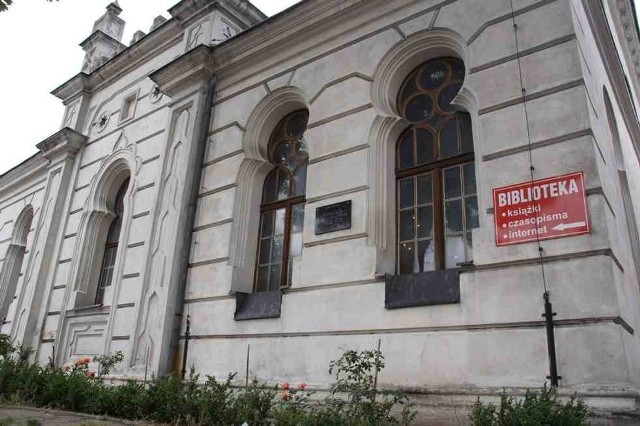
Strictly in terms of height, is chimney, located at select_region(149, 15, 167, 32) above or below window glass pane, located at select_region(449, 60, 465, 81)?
above

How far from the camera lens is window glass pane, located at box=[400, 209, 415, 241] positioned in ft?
31.3

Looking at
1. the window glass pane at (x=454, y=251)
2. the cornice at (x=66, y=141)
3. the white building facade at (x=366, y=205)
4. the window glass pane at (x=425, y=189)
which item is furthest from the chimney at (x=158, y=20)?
the window glass pane at (x=454, y=251)

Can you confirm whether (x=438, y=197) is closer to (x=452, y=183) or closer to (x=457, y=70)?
(x=452, y=183)

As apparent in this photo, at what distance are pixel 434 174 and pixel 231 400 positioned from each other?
5.26 metres

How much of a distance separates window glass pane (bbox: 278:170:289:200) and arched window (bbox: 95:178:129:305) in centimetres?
653

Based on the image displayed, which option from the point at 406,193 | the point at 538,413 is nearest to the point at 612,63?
the point at 406,193

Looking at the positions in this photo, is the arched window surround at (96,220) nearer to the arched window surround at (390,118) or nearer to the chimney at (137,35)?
the chimney at (137,35)

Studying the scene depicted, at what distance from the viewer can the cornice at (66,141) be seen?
1852cm

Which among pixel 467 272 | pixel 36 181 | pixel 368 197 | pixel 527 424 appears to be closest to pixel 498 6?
pixel 368 197

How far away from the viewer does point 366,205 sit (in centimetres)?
967

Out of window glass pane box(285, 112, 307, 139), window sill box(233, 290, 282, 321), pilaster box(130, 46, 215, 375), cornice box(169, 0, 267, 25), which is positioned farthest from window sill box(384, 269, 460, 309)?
cornice box(169, 0, 267, 25)

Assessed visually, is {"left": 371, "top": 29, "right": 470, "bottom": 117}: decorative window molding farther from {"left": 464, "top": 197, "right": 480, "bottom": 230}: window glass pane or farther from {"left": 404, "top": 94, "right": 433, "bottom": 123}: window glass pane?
{"left": 464, "top": 197, "right": 480, "bottom": 230}: window glass pane

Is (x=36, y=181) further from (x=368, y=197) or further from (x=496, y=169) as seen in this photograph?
(x=496, y=169)

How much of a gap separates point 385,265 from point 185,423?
4.21m
